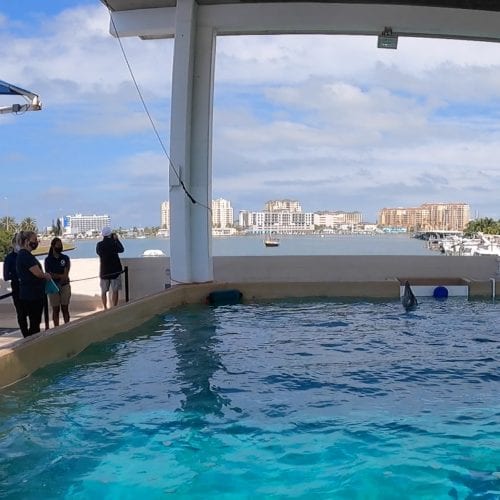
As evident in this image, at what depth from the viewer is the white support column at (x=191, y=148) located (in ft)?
34.7

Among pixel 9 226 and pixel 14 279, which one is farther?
pixel 9 226

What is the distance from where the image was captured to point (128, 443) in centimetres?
392

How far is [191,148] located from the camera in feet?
36.2

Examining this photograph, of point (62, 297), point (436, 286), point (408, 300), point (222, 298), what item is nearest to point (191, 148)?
point (222, 298)

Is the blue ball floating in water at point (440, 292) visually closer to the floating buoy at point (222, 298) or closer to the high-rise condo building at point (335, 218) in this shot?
the floating buoy at point (222, 298)

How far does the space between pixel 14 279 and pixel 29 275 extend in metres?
0.73

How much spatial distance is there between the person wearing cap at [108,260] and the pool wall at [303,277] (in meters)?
0.49

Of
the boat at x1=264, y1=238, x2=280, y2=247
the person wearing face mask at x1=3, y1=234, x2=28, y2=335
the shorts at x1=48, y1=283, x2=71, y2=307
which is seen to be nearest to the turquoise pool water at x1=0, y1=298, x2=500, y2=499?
the person wearing face mask at x1=3, y1=234, x2=28, y2=335

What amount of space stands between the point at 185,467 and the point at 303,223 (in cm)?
3771

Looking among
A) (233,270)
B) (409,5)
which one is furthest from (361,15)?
(233,270)

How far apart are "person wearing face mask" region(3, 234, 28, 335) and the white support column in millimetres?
4538

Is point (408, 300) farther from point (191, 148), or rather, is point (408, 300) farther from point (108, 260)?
point (108, 260)

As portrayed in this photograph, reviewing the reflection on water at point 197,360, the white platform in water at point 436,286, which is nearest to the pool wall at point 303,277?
the white platform in water at point 436,286

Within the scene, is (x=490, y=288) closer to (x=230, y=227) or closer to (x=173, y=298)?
(x=173, y=298)
